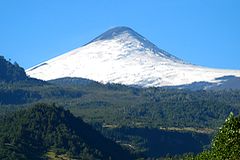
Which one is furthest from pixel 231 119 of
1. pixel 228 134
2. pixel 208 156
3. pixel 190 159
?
pixel 190 159

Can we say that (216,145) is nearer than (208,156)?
Yes

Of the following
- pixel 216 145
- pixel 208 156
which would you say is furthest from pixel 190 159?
pixel 216 145

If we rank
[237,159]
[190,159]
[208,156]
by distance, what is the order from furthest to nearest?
[190,159], [208,156], [237,159]

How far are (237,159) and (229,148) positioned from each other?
49.8 inches

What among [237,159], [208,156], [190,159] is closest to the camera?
[237,159]

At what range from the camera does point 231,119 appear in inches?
2367

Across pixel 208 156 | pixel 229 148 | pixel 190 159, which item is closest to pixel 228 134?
pixel 229 148

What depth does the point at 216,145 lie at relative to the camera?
62.2 m

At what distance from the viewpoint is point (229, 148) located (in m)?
60.2

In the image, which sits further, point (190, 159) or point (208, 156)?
point (190, 159)

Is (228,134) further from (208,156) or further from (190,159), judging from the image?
(190,159)

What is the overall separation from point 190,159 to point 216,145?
1441cm

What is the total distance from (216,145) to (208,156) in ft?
16.7

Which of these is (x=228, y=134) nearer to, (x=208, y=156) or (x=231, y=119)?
(x=231, y=119)
